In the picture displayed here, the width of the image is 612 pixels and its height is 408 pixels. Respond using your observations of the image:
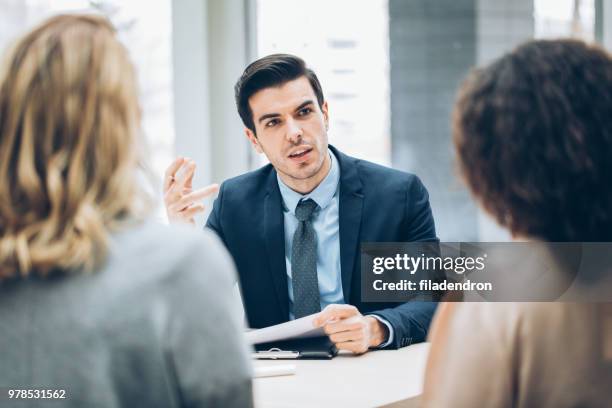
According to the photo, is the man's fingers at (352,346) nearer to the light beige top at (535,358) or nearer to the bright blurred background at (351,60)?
the light beige top at (535,358)

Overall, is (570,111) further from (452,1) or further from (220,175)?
(220,175)

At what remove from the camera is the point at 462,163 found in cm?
105

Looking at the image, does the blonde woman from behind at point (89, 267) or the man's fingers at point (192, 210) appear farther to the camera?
the man's fingers at point (192, 210)

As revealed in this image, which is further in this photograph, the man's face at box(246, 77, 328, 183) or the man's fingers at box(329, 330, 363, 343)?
the man's face at box(246, 77, 328, 183)

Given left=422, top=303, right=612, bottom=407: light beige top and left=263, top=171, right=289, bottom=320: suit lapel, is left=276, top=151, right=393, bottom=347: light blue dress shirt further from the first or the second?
left=422, top=303, right=612, bottom=407: light beige top

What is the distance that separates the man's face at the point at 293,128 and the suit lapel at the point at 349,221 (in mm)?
105

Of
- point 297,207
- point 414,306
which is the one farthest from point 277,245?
point 414,306

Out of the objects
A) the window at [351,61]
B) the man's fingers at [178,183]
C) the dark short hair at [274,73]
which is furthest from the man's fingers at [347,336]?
the window at [351,61]

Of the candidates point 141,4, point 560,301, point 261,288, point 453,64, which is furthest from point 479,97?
point 141,4

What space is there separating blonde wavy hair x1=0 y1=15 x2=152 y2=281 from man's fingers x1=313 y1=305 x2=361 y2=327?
2.81ft

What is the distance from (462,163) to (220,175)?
2.37m

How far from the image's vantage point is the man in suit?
2189 millimetres

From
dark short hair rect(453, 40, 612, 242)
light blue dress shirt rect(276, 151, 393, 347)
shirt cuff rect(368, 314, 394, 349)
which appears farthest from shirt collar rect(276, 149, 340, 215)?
dark short hair rect(453, 40, 612, 242)

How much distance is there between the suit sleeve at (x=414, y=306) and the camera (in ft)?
6.14
